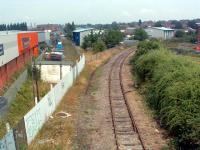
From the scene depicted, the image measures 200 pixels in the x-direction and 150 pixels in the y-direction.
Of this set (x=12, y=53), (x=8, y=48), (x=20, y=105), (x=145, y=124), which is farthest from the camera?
(x=12, y=53)

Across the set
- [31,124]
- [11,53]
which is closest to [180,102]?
[31,124]

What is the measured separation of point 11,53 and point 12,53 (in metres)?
0.63

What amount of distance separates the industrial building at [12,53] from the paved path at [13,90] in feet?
2.99

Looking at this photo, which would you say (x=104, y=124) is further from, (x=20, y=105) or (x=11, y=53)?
(x=11, y=53)

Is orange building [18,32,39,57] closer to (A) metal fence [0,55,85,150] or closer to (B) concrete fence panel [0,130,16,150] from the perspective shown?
(A) metal fence [0,55,85,150]

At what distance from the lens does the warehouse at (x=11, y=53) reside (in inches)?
1388

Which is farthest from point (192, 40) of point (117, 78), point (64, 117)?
point (64, 117)

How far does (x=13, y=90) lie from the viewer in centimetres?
3206

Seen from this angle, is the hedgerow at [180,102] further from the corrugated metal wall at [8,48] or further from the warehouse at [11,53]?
the corrugated metal wall at [8,48]

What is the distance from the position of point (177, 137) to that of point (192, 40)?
9484 cm

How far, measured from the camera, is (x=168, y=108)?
17188 millimetres

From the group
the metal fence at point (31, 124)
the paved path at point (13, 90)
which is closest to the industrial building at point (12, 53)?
the paved path at point (13, 90)

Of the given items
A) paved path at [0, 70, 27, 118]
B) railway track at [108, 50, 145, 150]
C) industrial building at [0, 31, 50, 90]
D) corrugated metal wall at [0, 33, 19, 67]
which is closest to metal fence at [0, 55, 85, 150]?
paved path at [0, 70, 27, 118]

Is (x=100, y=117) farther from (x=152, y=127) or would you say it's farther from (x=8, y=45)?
(x=8, y=45)
